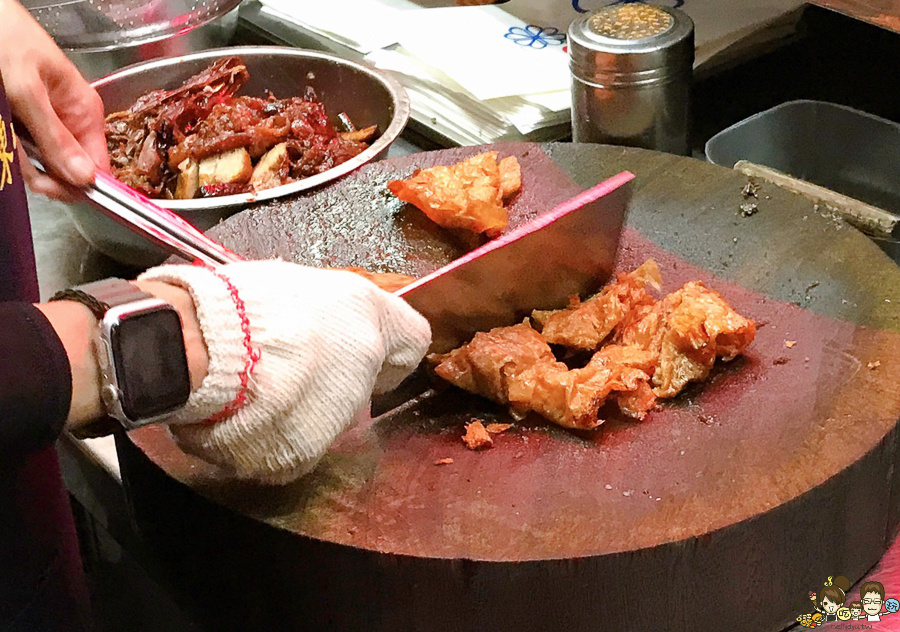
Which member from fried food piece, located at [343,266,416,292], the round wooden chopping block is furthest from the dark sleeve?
fried food piece, located at [343,266,416,292]

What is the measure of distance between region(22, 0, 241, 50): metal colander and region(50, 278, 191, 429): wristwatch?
1.41 m

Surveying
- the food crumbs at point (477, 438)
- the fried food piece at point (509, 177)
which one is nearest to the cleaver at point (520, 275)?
the food crumbs at point (477, 438)

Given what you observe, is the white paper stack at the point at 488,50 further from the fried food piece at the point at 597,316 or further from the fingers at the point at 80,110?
the fingers at the point at 80,110

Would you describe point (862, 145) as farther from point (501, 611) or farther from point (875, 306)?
point (501, 611)

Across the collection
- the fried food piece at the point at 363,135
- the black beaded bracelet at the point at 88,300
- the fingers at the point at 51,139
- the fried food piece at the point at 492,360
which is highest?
the fingers at the point at 51,139

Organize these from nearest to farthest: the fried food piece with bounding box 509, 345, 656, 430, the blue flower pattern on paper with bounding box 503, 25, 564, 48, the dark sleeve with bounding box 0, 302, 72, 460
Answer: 1. the dark sleeve with bounding box 0, 302, 72, 460
2. the fried food piece with bounding box 509, 345, 656, 430
3. the blue flower pattern on paper with bounding box 503, 25, 564, 48

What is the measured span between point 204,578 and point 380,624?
0.25 m

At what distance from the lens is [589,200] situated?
119 centimetres

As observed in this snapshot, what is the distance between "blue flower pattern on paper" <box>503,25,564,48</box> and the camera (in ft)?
6.40

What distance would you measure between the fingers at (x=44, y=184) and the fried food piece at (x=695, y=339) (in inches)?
28.3

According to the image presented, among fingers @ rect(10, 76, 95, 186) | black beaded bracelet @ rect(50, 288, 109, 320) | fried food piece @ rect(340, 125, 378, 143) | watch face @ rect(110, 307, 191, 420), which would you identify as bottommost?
fried food piece @ rect(340, 125, 378, 143)

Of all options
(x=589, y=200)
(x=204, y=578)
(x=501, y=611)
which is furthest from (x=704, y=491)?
(x=204, y=578)

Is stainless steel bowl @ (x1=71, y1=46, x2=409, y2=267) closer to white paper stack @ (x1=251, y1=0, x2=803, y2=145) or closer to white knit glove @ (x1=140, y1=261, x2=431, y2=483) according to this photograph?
white paper stack @ (x1=251, y1=0, x2=803, y2=145)

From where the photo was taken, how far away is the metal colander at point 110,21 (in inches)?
77.7
